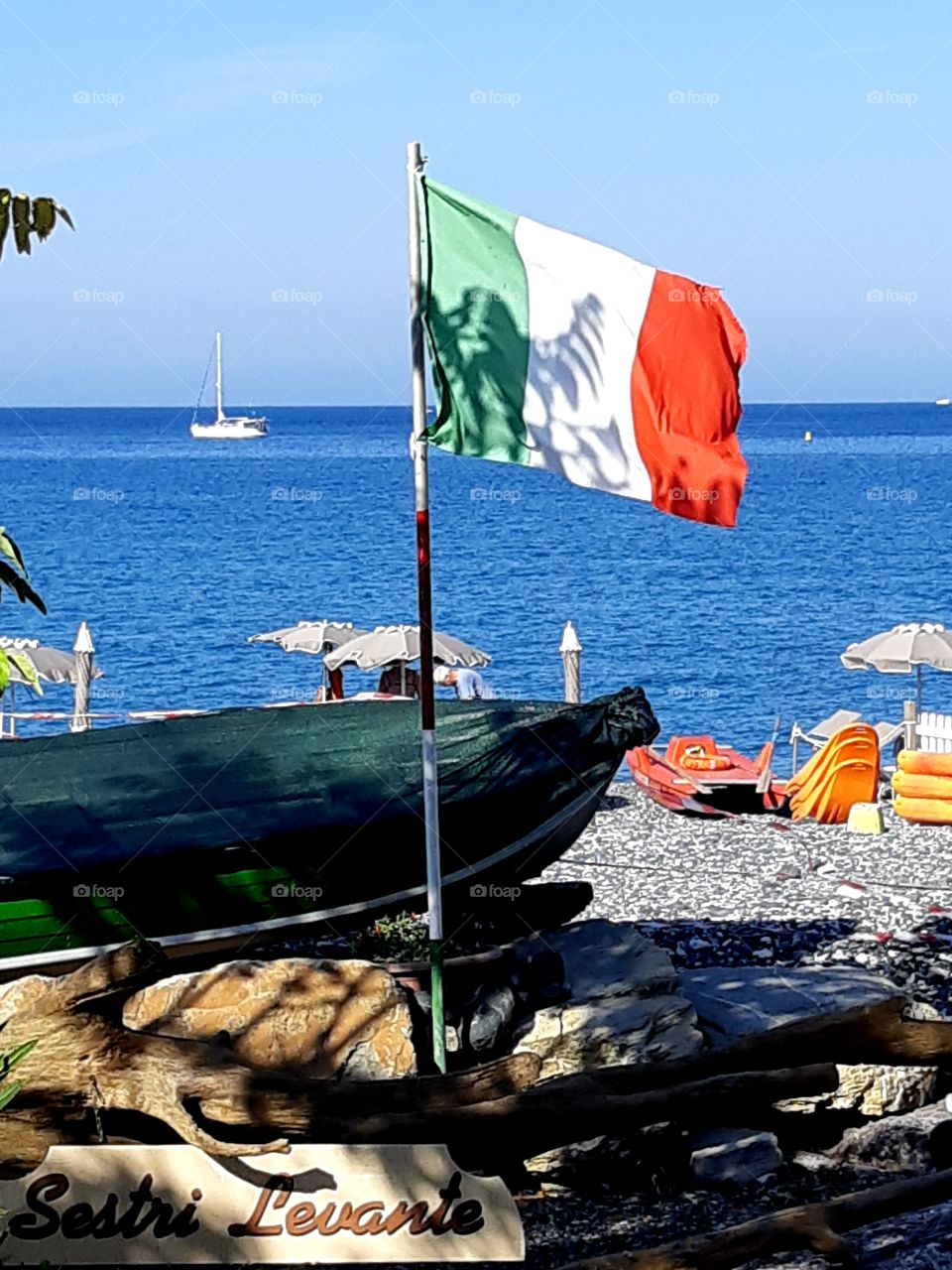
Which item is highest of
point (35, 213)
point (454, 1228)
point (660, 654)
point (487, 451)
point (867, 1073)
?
point (35, 213)

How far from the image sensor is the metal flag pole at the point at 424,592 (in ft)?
26.1

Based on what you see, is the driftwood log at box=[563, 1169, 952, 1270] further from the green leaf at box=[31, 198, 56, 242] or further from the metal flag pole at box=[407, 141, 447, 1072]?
the green leaf at box=[31, 198, 56, 242]

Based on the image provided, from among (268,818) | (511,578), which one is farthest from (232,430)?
(268,818)

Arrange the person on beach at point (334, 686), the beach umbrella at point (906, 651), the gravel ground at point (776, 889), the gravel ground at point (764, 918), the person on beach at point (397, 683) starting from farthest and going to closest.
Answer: the beach umbrella at point (906, 651), the person on beach at point (334, 686), the person on beach at point (397, 683), the gravel ground at point (776, 889), the gravel ground at point (764, 918)

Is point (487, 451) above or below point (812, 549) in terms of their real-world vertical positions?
above

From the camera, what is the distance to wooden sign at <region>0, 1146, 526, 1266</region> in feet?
17.0

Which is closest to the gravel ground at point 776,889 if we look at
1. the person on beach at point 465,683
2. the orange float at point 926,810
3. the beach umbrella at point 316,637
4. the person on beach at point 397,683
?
the orange float at point 926,810

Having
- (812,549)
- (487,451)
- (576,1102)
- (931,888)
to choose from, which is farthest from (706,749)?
(812,549)

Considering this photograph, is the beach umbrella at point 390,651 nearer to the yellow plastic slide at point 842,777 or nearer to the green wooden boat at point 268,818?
the yellow plastic slide at point 842,777

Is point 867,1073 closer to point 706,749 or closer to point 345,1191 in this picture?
point 345,1191

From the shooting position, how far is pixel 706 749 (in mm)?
20656

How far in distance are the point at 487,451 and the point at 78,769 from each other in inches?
146

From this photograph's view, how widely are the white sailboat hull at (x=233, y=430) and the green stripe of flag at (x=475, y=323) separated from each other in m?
143

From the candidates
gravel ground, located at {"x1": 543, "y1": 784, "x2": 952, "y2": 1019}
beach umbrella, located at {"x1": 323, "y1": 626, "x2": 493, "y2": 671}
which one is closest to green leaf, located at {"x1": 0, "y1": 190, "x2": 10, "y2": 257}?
gravel ground, located at {"x1": 543, "y1": 784, "x2": 952, "y2": 1019}
